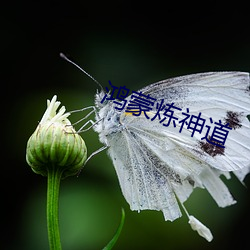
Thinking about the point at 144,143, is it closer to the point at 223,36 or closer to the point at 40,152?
the point at 40,152

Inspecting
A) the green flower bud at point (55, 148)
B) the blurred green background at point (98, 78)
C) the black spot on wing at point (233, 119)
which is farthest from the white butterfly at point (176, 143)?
the blurred green background at point (98, 78)

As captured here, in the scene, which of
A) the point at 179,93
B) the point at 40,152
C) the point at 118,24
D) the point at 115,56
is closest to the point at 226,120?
the point at 179,93

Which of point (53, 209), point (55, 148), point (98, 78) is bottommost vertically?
point (53, 209)

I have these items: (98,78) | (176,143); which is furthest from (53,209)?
(98,78)

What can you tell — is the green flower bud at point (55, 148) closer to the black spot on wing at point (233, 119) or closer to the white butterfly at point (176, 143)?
the white butterfly at point (176, 143)

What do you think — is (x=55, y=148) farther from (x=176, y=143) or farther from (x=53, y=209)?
(x=176, y=143)

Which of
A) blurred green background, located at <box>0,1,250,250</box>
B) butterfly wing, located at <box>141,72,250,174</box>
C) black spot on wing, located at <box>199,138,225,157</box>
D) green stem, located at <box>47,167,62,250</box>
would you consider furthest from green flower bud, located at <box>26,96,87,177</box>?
blurred green background, located at <box>0,1,250,250</box>
